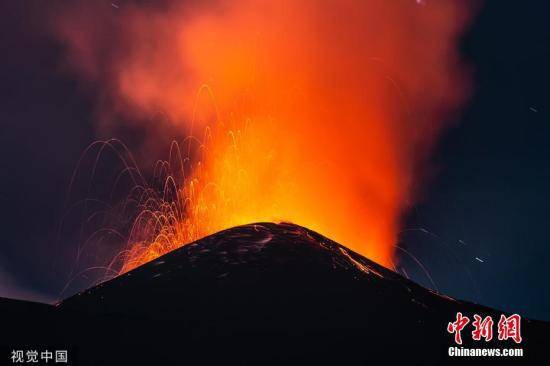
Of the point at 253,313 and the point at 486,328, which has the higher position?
the point at 253,313

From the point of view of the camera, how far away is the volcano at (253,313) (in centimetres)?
2202

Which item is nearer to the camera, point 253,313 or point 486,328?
point 486,328

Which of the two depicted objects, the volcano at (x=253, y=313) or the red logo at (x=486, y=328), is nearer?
the volcano at (x=253, y=313)

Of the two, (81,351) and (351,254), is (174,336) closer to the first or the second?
(81,351)

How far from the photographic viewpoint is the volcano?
2202 cm

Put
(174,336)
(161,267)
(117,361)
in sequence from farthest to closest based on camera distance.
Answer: (161,267)
(174,336)
(117,361)

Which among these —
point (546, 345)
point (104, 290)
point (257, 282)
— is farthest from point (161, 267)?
point (546, 345)

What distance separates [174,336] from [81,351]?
3799 mm

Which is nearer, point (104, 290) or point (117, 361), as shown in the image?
point (117, 361)

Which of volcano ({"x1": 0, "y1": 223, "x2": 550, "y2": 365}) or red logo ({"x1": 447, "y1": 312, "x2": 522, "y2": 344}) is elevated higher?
volcano ({"x1": 0, "y1": 223, "x2": 550, "y2": 365})

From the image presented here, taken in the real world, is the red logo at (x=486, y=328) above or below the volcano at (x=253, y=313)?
below

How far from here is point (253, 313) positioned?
2655 centimetres

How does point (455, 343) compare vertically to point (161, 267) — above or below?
below

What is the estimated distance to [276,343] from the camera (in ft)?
76.5
